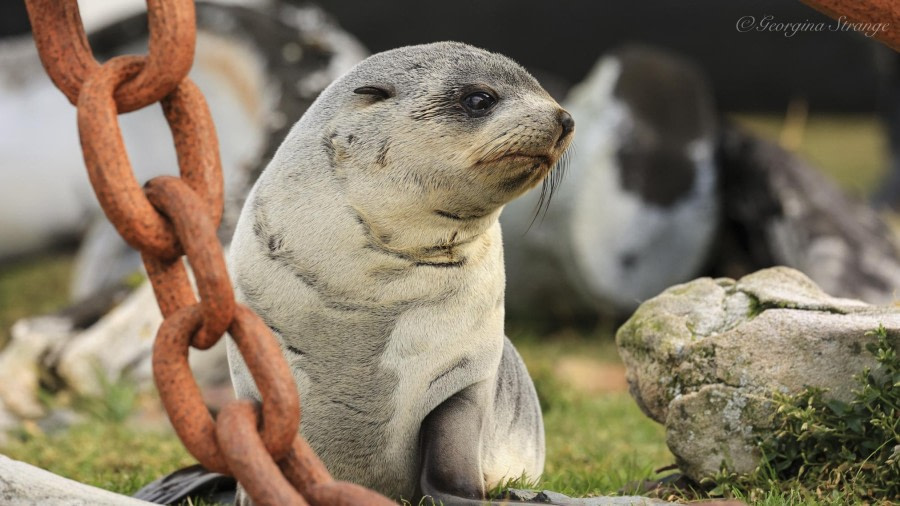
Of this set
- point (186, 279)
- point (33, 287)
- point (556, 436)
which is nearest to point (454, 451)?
point (186, 279)

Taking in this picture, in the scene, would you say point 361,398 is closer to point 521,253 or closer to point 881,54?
point 521,253

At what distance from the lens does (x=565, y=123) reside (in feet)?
11.0

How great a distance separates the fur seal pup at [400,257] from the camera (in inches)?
131

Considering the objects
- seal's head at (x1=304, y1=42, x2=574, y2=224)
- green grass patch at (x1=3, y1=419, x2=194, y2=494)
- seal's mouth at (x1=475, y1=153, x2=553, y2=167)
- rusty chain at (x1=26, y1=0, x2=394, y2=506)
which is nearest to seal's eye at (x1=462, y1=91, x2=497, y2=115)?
seal's head at (x1=304, y1=42, x2=574, y2=224)

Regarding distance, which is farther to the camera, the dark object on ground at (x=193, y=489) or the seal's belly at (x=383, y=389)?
the dark object on ground at (x=193, y=489)

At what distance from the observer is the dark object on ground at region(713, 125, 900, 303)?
26.7 feet

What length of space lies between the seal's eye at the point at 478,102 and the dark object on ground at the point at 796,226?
202 inches

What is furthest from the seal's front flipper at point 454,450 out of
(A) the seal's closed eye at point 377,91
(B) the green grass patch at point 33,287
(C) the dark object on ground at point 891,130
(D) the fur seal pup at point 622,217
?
(C) the dark object on ground at point 891,130

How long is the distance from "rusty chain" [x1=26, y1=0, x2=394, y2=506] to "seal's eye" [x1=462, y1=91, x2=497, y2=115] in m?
1.00

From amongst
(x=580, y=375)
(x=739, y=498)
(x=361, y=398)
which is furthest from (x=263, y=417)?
(x=580, y=375)

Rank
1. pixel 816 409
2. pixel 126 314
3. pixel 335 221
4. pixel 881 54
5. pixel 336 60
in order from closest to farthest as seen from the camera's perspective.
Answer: pixel 335 221 → pixel 816 409 → pixel 126 314 → pixel 336 60 → pixel 881 54

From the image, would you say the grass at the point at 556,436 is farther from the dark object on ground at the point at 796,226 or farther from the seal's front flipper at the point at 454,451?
the dark object on ground at the point at 796,226

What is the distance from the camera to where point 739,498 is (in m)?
3.55

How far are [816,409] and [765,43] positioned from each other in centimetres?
1310
